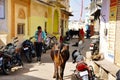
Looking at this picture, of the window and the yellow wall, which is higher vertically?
the yellow wall

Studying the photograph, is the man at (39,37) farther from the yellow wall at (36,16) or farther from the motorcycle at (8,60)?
the yellow wall at (36,16)

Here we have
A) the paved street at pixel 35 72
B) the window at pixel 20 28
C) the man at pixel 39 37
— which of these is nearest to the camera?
the paved street at pixel 35 72

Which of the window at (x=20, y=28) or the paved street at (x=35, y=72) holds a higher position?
the window at (x=20, y=28)

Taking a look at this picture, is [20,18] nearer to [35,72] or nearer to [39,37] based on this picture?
[39,37]

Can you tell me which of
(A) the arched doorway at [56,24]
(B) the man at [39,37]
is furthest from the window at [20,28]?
(A) the arched doorway at [56,24]

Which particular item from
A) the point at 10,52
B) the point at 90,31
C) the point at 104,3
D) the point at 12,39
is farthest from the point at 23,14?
the point at 90,31

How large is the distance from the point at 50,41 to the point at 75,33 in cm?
1945

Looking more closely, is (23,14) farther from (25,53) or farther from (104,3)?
(104,3)

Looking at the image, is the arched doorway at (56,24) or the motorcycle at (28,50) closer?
the motorcycle at (28,50)

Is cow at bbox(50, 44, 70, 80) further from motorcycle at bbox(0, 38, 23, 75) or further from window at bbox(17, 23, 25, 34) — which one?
window at bbox(17, 23, 25, 34)

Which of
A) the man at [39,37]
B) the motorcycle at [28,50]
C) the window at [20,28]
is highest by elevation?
the window at [20,28]

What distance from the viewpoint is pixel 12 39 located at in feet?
49.6

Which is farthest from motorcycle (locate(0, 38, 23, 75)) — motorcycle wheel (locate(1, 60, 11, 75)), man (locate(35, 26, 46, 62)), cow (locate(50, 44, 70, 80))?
cow (locate(50, 44, 70, 80))

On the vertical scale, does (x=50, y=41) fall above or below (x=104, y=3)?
below
